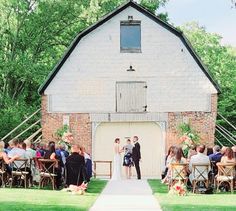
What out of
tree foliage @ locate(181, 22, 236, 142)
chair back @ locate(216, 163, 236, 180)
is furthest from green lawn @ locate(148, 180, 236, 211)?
tree foliage @ locate(181, 22, 236, 142)

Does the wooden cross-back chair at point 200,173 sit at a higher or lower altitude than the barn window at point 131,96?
lower

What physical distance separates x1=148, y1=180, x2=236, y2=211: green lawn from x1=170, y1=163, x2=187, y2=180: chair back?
0.58 metres

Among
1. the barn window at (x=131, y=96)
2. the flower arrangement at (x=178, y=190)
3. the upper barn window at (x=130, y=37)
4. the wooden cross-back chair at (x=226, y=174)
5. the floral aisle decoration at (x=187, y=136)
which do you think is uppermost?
the upper barn window at (x=130, y=37)

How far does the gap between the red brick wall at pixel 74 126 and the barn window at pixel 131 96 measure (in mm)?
1631

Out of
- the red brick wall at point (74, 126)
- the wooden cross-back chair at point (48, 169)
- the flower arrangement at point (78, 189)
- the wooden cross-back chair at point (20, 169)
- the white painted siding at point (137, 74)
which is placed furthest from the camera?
the white painted siding at point (137, 74)

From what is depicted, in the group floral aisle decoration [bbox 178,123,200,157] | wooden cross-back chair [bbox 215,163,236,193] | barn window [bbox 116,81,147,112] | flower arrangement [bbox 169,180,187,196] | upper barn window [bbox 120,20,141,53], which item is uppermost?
upper barn window [bbox 120,20,141,53]

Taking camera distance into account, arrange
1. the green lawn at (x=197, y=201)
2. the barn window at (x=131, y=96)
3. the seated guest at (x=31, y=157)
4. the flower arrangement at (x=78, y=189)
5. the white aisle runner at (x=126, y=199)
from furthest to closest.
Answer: the barn window at (x=131, y=96)
the seated guest at (x=31, y=157)
the flower arrangement at (x=78, y=189)
the white aisle runner at (x=126, y=199)
the green lawn at (x=197, y=201)

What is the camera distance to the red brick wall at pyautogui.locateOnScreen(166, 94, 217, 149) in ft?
90.6

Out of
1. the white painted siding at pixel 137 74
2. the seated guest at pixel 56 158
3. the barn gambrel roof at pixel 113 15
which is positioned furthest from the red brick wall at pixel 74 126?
the seated guest at pixel 56 158

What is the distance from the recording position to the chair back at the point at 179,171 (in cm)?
1800

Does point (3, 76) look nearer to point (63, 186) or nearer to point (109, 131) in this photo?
point (109, 131)

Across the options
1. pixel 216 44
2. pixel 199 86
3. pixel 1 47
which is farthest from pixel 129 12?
pixel 216 44

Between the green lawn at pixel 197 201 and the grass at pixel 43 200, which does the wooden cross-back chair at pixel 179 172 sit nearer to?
the green lawn at pixel 197 201

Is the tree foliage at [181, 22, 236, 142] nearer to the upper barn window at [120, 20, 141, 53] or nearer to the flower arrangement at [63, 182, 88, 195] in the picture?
the upper barn window at [120, 20, 141, 53]
